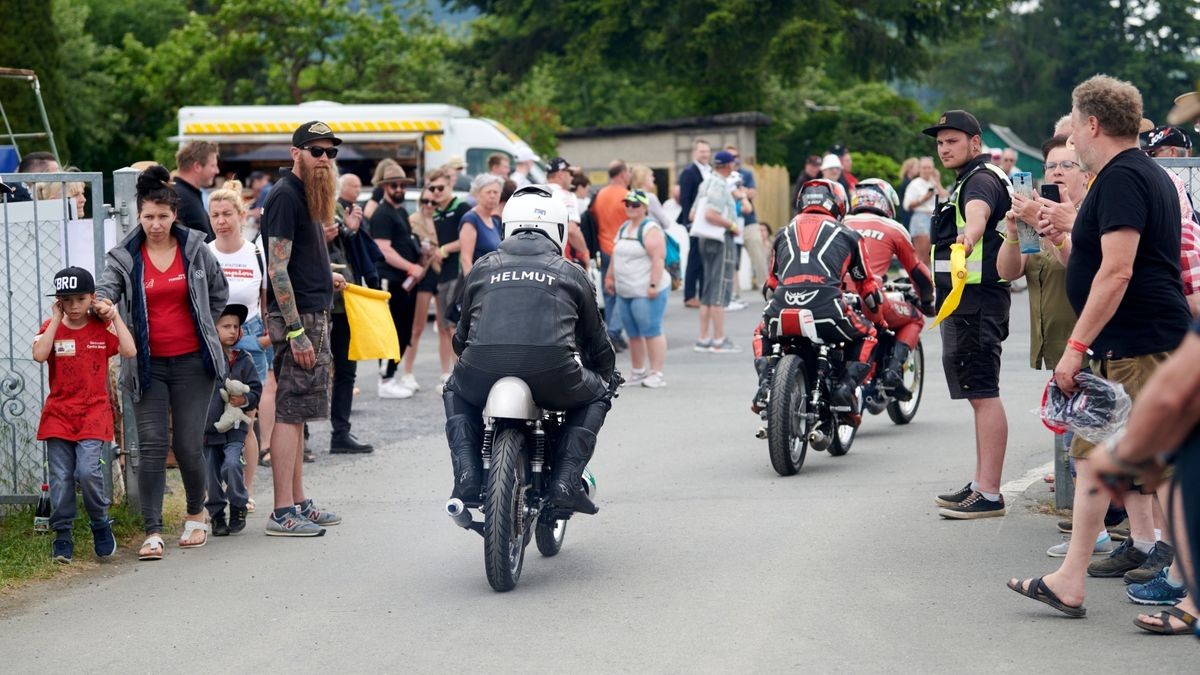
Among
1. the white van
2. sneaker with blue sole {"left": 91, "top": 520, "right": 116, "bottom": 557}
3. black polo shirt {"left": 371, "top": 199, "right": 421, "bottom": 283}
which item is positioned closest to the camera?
sneaker with blue sole {"left": 91, "top": 520, "right": 116, "bottom": 557}

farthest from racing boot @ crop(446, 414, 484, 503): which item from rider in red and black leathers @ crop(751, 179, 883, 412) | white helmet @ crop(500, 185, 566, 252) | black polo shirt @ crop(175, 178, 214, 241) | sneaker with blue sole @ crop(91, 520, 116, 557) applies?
black polo shirt @ crop(175, 178, 214, 241)

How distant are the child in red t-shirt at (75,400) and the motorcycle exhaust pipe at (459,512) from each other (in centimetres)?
187

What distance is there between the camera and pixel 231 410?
884cm

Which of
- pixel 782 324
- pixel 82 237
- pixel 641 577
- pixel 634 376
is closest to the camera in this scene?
pixel 641 577

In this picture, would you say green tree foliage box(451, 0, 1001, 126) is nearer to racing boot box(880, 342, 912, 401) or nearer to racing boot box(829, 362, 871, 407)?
racing boot box(880, 342, 912, 401)

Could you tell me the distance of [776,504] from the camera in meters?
9.24

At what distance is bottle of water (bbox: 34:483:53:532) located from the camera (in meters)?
8.63

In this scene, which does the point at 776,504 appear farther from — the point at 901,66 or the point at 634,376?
the point at 901,66

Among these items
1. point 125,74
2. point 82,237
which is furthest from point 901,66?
point 82,237

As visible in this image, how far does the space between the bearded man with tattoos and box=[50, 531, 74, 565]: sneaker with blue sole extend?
3.70ft

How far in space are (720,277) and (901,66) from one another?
30.0 meters

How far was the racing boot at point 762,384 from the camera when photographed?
1009 cm

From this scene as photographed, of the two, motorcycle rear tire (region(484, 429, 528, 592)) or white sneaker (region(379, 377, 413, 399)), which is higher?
motorcycle rear tire (region(484, 429, 528, 592))

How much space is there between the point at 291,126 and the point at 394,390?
1250cm
